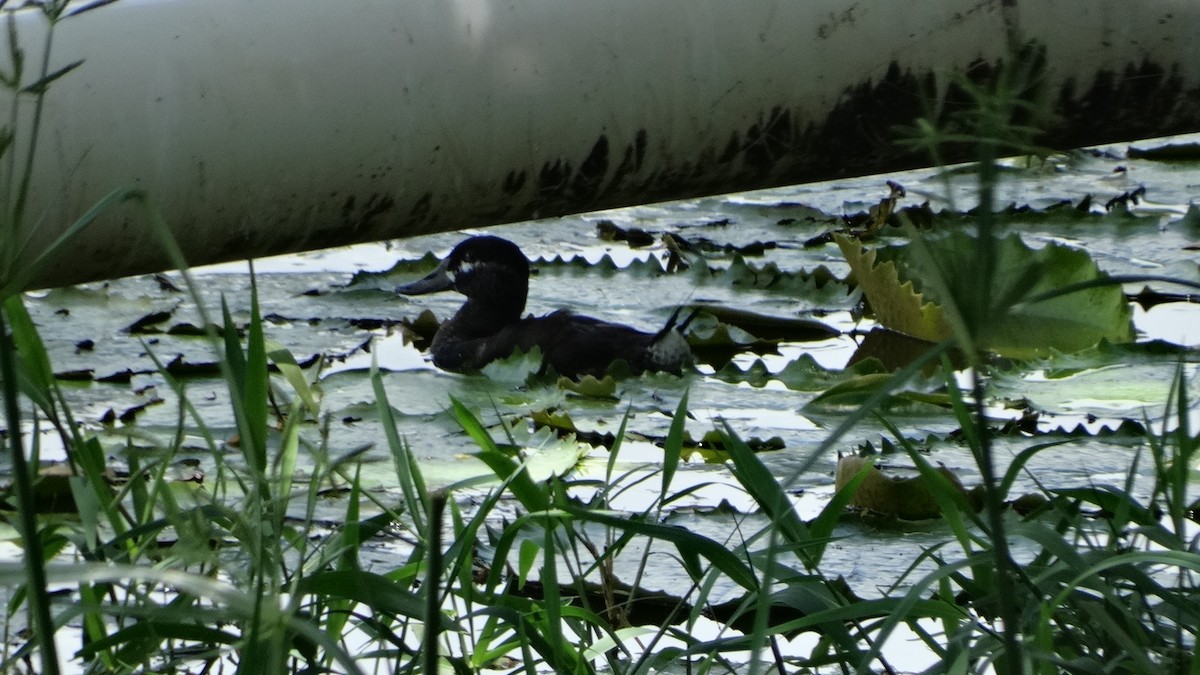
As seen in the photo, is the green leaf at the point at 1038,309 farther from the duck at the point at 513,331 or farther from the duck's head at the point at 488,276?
the duck's head at the point at 488,276

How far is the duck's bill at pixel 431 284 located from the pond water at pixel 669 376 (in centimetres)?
5

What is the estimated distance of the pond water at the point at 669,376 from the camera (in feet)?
8.01

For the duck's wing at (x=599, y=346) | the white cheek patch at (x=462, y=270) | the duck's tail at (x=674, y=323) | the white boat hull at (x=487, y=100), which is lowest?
the duck's wing at (x=599, y=346)

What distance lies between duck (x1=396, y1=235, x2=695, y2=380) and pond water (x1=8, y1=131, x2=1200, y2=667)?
0.30ft

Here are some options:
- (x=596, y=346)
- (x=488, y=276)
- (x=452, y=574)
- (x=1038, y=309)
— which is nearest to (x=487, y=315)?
(x=488, y=276)

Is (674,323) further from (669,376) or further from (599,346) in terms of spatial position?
(669,376)

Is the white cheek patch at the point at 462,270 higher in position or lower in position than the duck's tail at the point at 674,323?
higher

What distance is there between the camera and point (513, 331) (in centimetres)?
385

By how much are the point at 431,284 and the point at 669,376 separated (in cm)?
126

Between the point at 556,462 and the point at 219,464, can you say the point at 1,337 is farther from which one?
the point at 556,462

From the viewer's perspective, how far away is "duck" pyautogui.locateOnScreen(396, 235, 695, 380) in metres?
3.43

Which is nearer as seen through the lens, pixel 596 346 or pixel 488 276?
pixel 596 346

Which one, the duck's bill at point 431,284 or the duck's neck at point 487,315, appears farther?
the duck's bill at point 431,284

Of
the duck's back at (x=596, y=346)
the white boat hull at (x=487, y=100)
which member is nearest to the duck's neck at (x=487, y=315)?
the duck's back at (x=596, y=346)
